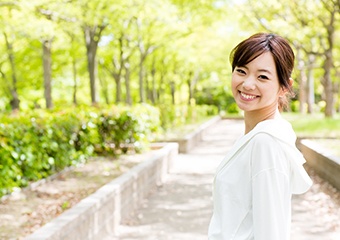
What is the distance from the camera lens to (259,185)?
1.63 metres

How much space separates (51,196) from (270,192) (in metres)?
6.42

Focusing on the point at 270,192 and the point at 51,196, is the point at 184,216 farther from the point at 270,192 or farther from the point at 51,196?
the point at 270,192

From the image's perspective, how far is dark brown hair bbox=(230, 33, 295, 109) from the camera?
1.80 metres

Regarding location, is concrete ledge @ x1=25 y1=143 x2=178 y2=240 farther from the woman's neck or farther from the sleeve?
the sleeve

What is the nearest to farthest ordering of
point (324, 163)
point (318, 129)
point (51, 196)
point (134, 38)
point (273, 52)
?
point (273, 52)
point (51, 196)
point (324, 163)
point (318, 129)
point (134, 38)

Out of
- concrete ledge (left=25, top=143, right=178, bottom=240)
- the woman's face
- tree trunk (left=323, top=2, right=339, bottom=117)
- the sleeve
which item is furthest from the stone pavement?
tree trunk (left=323, top=2, right=339, bottom=117)

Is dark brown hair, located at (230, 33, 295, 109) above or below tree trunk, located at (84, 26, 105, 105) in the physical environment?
below

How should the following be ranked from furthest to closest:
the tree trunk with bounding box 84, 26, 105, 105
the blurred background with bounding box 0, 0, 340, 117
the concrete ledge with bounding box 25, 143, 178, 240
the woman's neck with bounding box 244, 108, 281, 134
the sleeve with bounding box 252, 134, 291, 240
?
the tree trunk with bounding box 84, 26, 105, 105, the blurred background with bounding box 0, 0, 340, 117, the concrete ledge with bounding box 25, 143, 178, 240, the woman's neck with bounding box 244, 108, 281, 134, the sleeve with bounding box 252, 134, 291, 240

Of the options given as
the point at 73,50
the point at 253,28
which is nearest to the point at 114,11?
the point at 73,50

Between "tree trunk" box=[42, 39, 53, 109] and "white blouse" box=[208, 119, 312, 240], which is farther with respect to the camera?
"tree trunk" box=[42, 39, 53, 109]

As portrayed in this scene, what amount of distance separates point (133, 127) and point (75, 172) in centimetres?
279

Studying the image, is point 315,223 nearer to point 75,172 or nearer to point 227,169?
point 75,172

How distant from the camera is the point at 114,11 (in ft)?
49.4

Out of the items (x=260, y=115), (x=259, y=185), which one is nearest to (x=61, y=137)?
(x=260, y=115)
